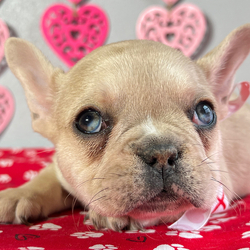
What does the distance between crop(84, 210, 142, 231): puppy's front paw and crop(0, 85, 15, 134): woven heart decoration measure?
4.37 metres

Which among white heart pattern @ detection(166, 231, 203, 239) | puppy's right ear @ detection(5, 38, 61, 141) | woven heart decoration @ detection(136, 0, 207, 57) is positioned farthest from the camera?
woven heart decoration @ detection(136, 0, 207, 57)

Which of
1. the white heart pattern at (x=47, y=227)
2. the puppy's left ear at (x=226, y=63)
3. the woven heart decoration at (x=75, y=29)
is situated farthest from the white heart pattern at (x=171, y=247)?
the woven heart decoration at (x=75, y=29)

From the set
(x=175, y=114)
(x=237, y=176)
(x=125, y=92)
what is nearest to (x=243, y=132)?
(x=237, y=176)

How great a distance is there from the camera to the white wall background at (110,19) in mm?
5215

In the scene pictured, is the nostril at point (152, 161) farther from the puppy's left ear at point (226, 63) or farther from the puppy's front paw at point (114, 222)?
the puppy's left ear at point (226, 63)

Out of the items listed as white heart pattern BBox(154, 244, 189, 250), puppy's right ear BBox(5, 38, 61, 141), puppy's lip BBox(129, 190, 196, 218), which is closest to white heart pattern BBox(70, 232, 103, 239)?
puppy's lip BBox(129, 190, 196, 218)

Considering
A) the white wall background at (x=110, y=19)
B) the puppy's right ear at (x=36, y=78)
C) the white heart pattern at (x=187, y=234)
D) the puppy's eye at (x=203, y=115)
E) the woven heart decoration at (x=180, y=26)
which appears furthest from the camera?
the white wall background at (x=110, y=19)

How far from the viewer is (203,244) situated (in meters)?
1.36

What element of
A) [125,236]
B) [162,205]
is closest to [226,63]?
[162,205]

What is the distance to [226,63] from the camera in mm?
2299

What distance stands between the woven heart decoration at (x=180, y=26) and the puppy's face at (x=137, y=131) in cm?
331

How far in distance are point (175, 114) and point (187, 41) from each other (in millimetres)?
3854

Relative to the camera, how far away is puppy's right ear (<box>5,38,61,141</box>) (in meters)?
2.09

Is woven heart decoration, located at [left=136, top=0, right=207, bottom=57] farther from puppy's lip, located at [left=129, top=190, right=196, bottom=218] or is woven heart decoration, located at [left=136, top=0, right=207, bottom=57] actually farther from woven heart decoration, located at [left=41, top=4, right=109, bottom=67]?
puppy's lip, located at [left=129, top=190, right=196, bottom=218]
